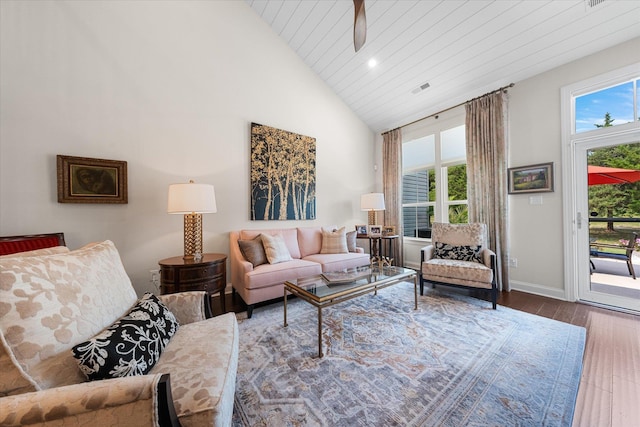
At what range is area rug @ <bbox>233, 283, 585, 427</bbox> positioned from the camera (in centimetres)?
131

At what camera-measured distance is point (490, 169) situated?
136 inches

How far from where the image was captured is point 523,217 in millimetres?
3285

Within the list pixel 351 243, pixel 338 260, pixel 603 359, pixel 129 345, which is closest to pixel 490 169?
pixel 351 243

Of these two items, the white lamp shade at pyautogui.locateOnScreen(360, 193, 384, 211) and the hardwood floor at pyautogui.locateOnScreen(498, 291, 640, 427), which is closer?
the hardwood floor at pyautogui.locateOnScreen(498, 291, 640, 427)

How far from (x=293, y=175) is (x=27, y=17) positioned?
309 cm

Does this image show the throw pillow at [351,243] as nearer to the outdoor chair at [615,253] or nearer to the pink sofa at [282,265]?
the pink sofa at [282,265]

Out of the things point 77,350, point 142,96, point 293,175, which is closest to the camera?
point 77,350

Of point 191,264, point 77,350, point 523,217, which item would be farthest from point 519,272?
point 77,350

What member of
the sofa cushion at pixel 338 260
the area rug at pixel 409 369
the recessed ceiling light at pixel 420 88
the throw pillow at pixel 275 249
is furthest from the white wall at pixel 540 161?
the throw pillow at pixel 275 249

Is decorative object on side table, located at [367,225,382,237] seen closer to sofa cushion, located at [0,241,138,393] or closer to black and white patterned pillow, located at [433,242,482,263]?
black and white patterned pillow, located at [433,242,482,263]

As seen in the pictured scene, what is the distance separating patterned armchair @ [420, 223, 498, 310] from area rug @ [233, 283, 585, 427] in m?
0.35

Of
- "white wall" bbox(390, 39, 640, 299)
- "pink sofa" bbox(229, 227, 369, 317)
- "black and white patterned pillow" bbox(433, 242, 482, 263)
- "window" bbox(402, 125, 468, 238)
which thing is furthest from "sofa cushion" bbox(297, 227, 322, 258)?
"white wall" bbox(390, 39, 640, 299)

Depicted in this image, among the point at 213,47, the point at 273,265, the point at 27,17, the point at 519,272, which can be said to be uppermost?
the point at 213,47

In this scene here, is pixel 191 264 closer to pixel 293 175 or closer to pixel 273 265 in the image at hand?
pixel 273 265
